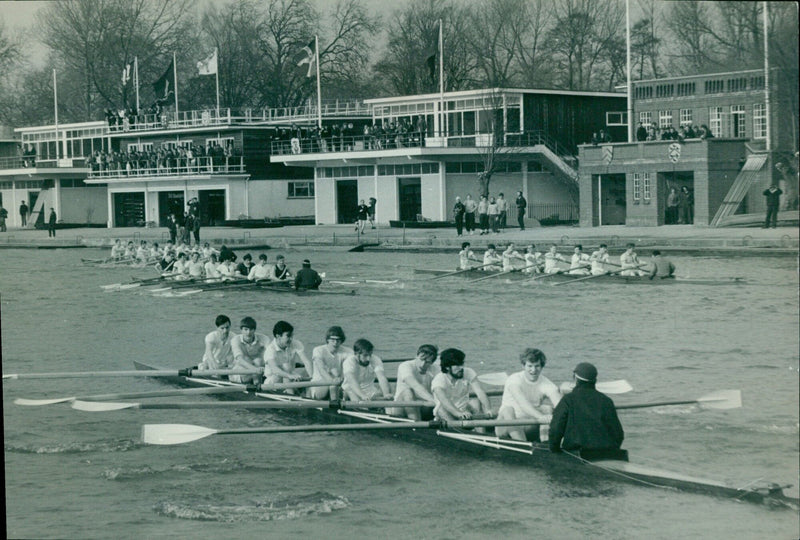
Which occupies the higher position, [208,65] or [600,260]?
[208,65]

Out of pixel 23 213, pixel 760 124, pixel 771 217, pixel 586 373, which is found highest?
pixel 760 124

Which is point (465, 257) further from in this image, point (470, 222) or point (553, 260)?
point (553, 260)

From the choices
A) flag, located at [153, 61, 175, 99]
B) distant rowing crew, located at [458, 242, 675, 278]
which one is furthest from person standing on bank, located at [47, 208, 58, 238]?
distant rowing crew, located at [458, 242, 675, 278]

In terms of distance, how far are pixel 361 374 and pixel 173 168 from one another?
2.58 m

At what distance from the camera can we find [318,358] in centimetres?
704

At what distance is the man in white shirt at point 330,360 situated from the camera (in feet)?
22.9

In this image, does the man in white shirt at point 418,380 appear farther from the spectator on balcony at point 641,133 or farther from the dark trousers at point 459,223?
the spectator on balcony at point 641,133

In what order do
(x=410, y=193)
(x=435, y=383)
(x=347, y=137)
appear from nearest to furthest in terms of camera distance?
(x=435, y=383) < (x=347, y=137) < (x=410, y=193)

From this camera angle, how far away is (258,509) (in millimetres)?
5777

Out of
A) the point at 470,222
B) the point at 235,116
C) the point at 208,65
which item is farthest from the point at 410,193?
the point at 208,65

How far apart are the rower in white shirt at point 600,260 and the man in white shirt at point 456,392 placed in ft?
21.8

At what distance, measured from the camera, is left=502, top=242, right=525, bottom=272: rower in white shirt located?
13.3 m

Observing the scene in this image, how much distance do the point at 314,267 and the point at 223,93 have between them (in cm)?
509

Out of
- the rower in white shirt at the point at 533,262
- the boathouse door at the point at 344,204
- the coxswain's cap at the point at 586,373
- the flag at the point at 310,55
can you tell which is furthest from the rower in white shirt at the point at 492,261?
the coxswain's cap at the point at 586,373
